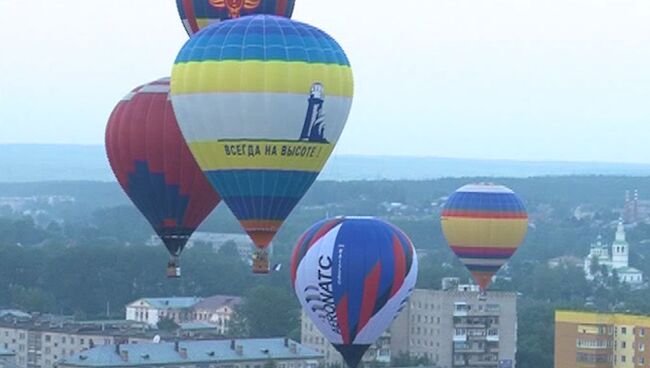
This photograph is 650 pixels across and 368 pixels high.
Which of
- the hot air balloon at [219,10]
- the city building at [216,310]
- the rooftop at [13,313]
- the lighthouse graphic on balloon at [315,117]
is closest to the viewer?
the lighthouse graphic on balloon at [315,117]

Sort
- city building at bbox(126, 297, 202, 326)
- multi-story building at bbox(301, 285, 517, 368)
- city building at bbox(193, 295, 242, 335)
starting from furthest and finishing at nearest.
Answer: city building at bbox(126, 297, 202, 326) → city building at bbox(193, 295, 242, 335) → multi-story building at bbox(301, 285, 517, 368)

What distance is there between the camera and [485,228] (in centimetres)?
4119

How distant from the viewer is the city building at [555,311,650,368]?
4975cm

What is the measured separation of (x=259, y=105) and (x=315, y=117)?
58cm

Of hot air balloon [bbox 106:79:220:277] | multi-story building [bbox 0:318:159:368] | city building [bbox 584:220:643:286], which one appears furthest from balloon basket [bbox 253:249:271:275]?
city building [bbox 584:220:643:286]

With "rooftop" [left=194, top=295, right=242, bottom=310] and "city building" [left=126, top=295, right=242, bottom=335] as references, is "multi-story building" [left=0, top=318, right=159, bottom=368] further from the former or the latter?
"rooftop" [left=194, top=295, right=242, bottom=310]

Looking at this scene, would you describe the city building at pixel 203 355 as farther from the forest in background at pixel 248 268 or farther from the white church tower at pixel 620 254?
the white church tower at pixel 620 254

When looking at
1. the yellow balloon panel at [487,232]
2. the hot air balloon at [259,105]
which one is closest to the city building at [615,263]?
the yellow balloon panel at [487,232]

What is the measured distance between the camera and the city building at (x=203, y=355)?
48.5 m

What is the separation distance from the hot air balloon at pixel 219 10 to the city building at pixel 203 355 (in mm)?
21550

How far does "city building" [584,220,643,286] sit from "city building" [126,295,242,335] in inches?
988

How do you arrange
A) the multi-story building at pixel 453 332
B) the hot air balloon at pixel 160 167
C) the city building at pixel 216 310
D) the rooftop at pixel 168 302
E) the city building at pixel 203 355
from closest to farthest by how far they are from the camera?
the hot air balloon at pixel 160 167 < the city building at pixel 203 355 < the multi-story building at pixel 453 332 < the city building at pixel 216 310 < the rooftop at pixel 168 302

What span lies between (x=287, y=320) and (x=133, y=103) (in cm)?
3594

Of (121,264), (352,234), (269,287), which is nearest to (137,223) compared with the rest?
(121,264)
